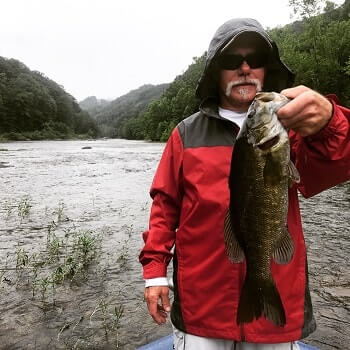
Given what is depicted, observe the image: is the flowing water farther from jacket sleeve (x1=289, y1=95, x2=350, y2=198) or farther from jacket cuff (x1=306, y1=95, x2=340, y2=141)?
jacket cuff (x1=306, y1=95, x2=340, y2=141)

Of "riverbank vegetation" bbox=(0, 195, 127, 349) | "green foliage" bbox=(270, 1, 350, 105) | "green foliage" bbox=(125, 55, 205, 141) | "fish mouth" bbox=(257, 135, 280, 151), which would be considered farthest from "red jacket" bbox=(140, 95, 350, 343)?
"green foliage" bbox=(125, 55, 205, 141)

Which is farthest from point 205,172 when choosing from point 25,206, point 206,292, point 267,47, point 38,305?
point 25,206

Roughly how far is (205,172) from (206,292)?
701 mm

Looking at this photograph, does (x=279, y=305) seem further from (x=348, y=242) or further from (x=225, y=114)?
(x=348, y=242)

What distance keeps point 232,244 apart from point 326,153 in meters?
0.68

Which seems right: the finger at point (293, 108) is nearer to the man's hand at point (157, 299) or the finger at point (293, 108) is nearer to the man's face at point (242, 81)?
the man's face at point (242, 81)

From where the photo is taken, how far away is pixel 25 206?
1096 cm

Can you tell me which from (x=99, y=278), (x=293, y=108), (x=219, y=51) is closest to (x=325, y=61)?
(x=99, y=278)

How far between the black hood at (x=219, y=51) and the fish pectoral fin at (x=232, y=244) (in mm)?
983

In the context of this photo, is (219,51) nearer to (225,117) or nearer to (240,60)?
(240,60)

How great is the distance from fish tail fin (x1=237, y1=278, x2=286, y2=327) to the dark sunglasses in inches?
52.0

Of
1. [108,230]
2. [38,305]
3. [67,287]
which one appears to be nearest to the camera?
[38,305]

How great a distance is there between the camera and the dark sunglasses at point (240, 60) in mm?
2660

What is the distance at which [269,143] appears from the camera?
1.99m
